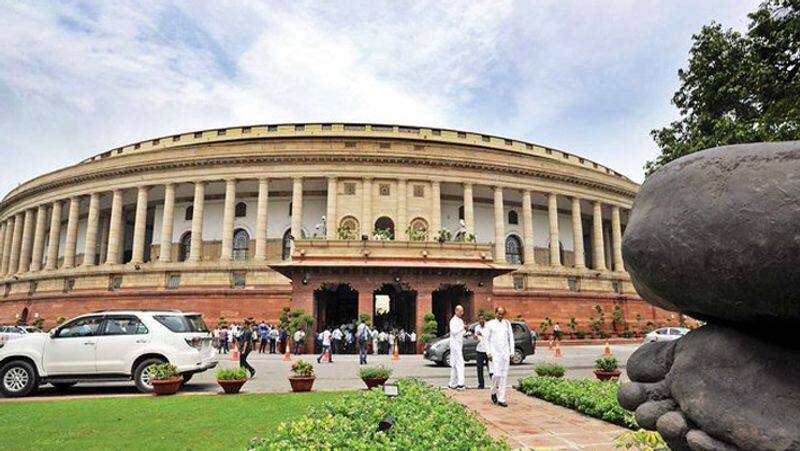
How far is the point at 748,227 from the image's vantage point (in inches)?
86.0

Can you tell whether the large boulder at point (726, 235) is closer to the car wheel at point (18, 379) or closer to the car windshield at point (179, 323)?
the car windshield at point (179, 323)

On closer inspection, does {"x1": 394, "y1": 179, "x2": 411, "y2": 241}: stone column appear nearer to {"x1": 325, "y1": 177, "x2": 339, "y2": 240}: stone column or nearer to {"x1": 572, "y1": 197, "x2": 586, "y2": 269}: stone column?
{"x1": 325, "y1": 177, "x2": 339, "y2": 240}: stone column

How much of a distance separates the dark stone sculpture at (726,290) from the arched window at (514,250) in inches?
1668

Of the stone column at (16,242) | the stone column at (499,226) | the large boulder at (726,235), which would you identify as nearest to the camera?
the large boulder at (726,235)

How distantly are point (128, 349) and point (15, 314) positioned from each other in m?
44.7

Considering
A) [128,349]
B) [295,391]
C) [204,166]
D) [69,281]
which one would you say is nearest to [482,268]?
[295,391]

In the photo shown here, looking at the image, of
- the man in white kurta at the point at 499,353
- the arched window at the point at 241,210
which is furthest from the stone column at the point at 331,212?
the man in white kurta at the point at 499,353

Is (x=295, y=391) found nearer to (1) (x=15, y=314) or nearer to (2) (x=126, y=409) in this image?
(2) (x=126, y=409)

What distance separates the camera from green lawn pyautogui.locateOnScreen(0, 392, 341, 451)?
21.1 ft

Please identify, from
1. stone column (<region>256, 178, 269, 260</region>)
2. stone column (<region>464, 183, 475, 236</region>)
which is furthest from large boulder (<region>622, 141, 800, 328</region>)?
stone column (<region>256, 178, 269, 260</region>)

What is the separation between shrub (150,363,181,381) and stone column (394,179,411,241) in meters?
28.8

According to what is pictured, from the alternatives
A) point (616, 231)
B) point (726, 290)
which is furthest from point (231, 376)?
point (616, 231)

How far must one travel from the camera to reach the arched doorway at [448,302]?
25.1 metres

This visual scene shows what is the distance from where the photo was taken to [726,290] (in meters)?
2.29
